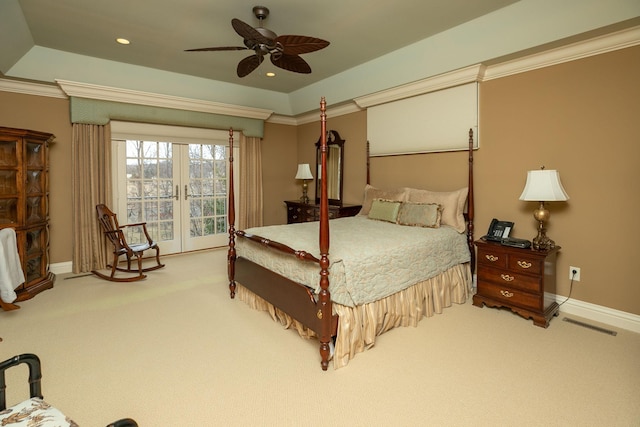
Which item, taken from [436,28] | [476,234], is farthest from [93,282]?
[436,28]

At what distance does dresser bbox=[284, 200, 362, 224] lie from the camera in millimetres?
4664

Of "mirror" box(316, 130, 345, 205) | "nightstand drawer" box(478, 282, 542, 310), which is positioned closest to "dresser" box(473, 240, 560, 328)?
"nightstand drawer" box(478, 282, 542, 310)

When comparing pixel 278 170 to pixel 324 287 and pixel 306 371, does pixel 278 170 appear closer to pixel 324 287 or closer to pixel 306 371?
pixel 324 287

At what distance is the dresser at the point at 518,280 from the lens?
9.02 feet

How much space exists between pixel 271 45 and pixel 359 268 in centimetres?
188

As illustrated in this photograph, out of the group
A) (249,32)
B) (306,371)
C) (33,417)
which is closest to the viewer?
(33,417)

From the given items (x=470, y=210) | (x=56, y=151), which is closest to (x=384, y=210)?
(x=470, y=210)

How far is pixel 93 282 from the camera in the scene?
3.91 meters

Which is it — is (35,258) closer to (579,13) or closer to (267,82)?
(267,82)

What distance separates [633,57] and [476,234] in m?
1.93

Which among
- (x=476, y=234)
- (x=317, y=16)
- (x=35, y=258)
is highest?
(x=317, y=16)

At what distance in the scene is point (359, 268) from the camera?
232 cm

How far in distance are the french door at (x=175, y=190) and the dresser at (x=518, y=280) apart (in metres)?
4.14

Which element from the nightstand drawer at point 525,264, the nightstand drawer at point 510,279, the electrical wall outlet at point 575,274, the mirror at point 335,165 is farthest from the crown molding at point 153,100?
the electrical wall outlet at point 575,274
